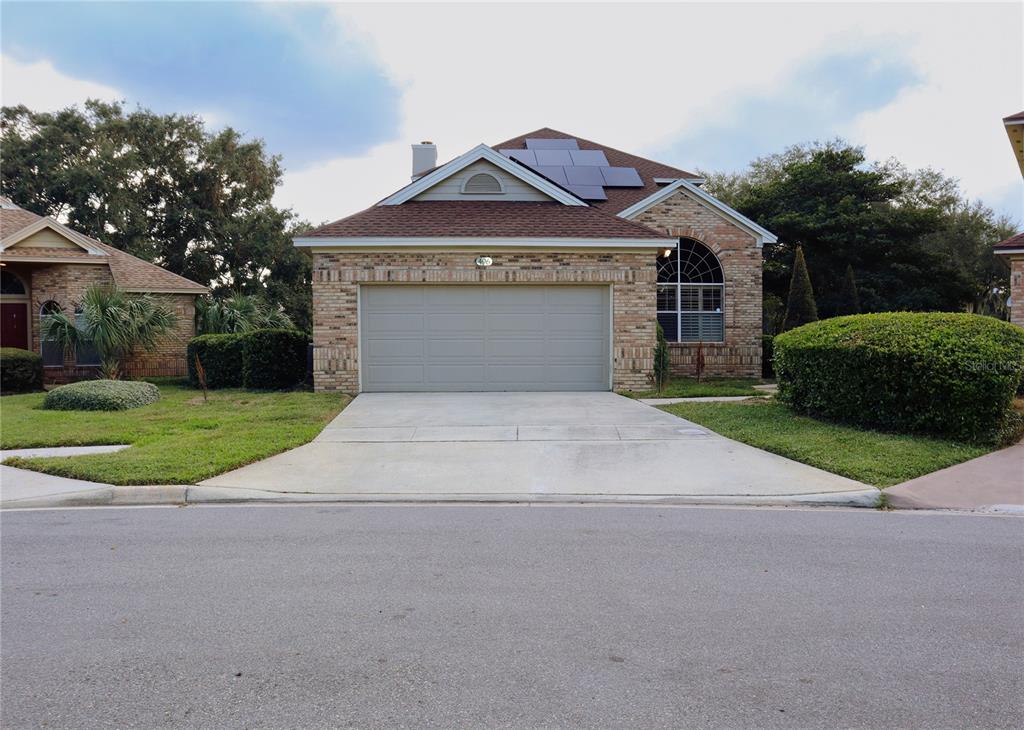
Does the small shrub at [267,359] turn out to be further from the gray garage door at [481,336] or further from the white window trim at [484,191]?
the white window trim at [484,191]

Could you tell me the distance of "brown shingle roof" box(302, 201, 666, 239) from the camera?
15211 mm

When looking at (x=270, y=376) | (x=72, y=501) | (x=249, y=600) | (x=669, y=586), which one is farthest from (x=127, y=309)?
(x=669, y=586)

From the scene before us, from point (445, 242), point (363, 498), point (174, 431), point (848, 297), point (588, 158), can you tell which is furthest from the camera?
point (848, 297)

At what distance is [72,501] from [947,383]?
10216 millimetres

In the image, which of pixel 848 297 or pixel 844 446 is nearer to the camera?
pixel 844 446

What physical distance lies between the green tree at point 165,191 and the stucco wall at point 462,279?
21427mm

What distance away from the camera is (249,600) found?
15.0ft

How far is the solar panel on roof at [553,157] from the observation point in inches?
908

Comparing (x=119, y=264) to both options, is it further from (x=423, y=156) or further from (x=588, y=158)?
(x=588, y=158)

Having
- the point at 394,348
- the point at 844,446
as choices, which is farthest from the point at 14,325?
the point at 844,446

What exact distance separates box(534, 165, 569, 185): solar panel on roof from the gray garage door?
7.30 m

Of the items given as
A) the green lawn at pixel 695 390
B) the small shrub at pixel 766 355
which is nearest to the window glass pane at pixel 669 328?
the green lawn at pixel 695 390

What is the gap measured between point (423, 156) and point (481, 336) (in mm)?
9657

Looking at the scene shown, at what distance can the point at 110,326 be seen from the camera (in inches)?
723
